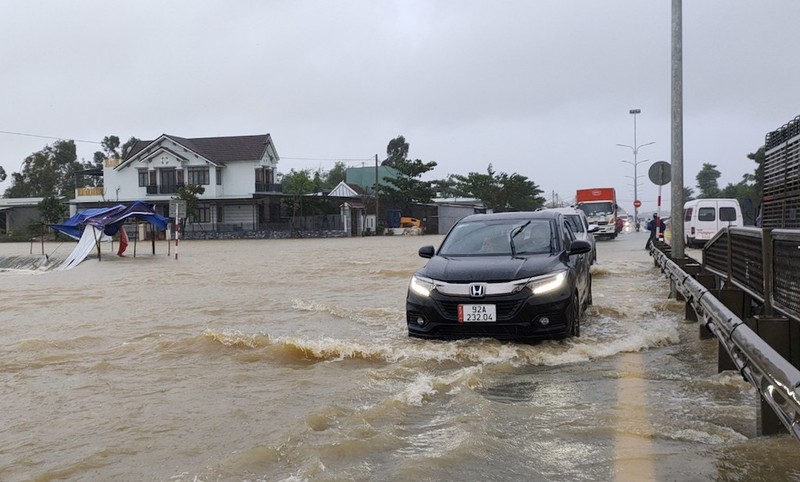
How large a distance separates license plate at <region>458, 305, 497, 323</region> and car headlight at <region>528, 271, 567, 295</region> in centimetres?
44

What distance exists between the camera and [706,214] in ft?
83.5

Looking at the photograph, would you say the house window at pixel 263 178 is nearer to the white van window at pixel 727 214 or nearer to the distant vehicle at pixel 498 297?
the white van window at pixel 727 214

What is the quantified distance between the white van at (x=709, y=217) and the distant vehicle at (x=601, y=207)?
8198mm

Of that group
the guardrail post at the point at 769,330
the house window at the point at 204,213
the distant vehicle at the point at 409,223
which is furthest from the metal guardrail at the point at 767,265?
the house window at the point at 204,213

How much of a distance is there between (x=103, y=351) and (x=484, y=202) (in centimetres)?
6586

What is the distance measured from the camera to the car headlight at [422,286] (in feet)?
23.0

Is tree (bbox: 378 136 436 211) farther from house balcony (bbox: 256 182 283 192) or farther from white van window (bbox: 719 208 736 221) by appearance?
white van window (bbox: 719 208 736 221)

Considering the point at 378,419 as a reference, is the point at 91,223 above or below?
above

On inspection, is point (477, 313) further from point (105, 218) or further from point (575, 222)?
point (105, 218)

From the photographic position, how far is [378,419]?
473 centimetres

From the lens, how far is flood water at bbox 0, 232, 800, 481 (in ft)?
12.6

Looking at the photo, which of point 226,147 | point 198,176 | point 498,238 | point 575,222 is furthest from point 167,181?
point 498,238

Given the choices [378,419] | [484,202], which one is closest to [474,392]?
[378,419]

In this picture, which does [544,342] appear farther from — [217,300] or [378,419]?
[217,300]
